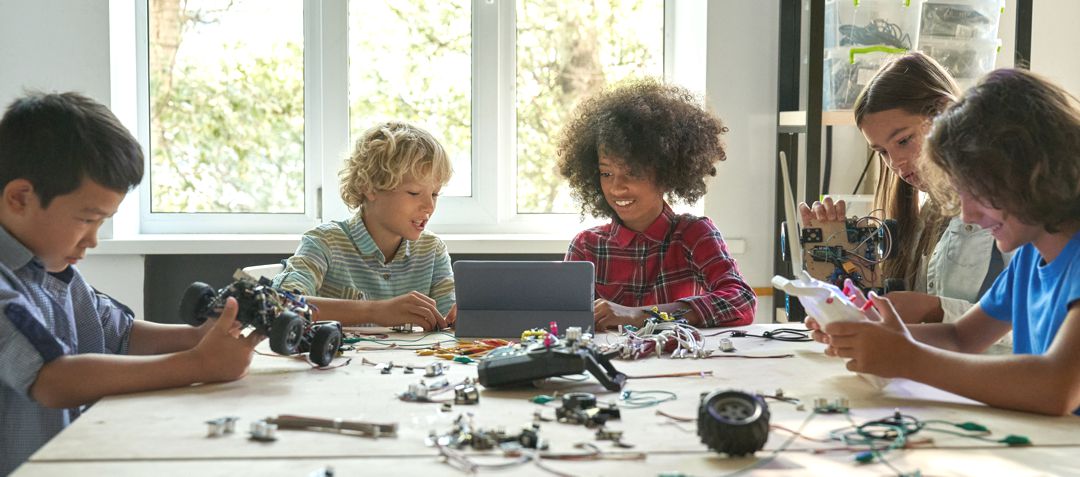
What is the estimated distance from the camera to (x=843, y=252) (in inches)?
91.1

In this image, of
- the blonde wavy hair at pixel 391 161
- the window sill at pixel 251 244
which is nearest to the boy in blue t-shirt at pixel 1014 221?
the blonde wavy hair at pixel 391 161

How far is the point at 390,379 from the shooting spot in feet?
5.55

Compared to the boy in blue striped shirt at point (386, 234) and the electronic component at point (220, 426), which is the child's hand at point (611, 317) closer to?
the boy in blue striped shirt at point (386, 234)

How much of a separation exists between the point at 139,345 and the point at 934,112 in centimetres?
177

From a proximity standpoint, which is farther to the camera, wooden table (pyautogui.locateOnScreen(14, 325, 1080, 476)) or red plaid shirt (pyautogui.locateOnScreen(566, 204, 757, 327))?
red plaid shirt (pyautogui.locateOnScreen(566, 204, 757, 327))

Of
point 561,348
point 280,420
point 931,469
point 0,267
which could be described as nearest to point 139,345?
point 0,267

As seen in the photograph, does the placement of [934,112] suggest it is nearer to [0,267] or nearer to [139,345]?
[139,345]

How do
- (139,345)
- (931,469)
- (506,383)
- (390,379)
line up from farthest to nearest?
→ (139,345)
(390,379)
(506,383)
(931,469)

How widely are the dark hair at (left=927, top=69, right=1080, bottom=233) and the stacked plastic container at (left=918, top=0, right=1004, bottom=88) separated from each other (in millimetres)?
1696

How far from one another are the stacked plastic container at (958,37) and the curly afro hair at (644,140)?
0.82m

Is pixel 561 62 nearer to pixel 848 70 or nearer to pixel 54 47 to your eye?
pixel 848 70

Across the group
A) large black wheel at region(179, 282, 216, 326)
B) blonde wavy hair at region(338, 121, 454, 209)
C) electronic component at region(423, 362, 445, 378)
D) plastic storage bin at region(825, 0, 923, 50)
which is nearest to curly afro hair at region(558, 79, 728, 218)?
blonde wavy hair at region(338, 121, 454, 209)

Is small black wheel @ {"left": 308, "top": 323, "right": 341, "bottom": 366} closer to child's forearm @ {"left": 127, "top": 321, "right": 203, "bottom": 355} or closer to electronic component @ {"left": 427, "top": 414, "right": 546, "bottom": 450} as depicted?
child's forearm @ {"left": 127, "top": 321, "right": 203, "bottom": 355}

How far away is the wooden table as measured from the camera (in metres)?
1.19
